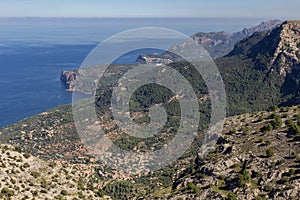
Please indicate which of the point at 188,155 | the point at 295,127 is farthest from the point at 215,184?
the point at 188,155

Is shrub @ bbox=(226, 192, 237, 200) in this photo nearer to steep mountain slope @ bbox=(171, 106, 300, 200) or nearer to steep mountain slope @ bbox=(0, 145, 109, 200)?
steep mountain slope @ bbox=(171, 106, 300, 200)

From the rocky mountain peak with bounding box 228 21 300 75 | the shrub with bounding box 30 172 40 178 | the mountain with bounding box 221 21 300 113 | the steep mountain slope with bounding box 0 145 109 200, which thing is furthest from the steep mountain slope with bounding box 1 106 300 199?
the rocky mountain peak with bounding box 228 21 300 75

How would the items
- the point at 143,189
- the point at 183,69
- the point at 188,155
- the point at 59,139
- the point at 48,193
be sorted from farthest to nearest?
1. the point at 183,69
2. the point at 59,139
3. the point at 188,155
4. the point at 143,189
5. the point at 48,193

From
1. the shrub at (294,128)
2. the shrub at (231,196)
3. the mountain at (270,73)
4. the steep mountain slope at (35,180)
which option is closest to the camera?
the steep mountain slope at (35,180)

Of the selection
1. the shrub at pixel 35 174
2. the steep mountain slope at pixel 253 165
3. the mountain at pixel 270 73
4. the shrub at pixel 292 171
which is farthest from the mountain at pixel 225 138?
the shrub at pixel 35 174

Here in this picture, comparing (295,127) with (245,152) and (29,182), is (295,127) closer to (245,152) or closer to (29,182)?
(245,152)

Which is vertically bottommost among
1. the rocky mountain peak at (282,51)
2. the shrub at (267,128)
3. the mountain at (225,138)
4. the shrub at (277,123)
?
the mountain at (225,138)

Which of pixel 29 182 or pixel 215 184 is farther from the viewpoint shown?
pixel 215 184

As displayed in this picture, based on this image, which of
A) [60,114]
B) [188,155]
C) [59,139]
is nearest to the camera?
[188,155]

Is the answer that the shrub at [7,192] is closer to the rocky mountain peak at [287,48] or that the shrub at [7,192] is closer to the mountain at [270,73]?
the mountain at [270,73]

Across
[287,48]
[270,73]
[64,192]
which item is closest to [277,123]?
[64,192]

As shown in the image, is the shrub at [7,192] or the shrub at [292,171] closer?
the shrub at [7,192]
